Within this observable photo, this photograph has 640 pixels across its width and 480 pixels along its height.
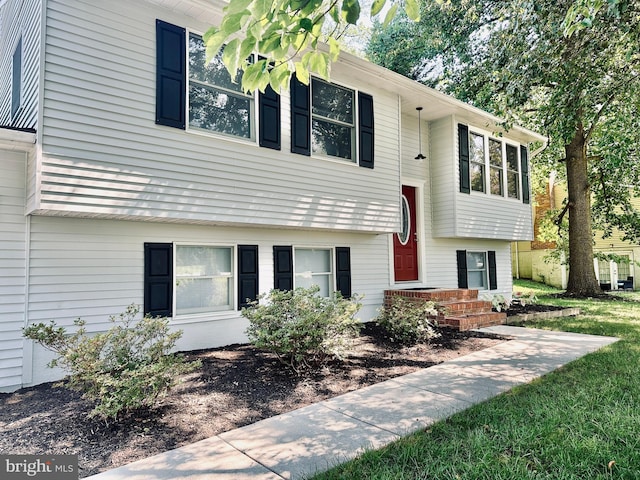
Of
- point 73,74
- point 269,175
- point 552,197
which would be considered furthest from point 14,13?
point 552,197

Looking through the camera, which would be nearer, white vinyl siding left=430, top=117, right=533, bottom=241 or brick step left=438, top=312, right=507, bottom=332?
brick step left=438, top=312, right=507, bottom=332

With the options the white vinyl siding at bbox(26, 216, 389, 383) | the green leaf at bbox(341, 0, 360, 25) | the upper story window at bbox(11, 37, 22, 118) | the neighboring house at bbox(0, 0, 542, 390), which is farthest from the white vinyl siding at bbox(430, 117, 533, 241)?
the upper story window at bbox(11, 37, 22, 118)

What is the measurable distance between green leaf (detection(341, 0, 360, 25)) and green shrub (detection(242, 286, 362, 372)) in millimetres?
3191

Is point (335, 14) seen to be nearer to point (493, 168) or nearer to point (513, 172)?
point (493, 168)

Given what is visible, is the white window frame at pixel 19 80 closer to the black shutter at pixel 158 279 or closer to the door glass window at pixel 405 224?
the black shutter at pixel 158 279

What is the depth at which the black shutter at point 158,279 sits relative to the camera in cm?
546

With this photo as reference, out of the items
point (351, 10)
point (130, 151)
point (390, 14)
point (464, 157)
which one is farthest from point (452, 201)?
point (351, 10)

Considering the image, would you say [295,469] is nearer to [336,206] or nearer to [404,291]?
[336,206]

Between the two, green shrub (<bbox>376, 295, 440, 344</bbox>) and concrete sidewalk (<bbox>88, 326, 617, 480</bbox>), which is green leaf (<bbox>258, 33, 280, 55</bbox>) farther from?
green shrub (<bbox>376, 295, 440, 344</bbox>)

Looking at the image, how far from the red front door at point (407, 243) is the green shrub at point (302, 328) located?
3989 mm

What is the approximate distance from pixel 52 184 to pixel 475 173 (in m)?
8.66

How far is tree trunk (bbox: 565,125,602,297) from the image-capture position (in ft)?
42.5

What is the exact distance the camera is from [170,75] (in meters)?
5.28

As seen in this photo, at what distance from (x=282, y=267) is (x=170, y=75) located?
131 inches
